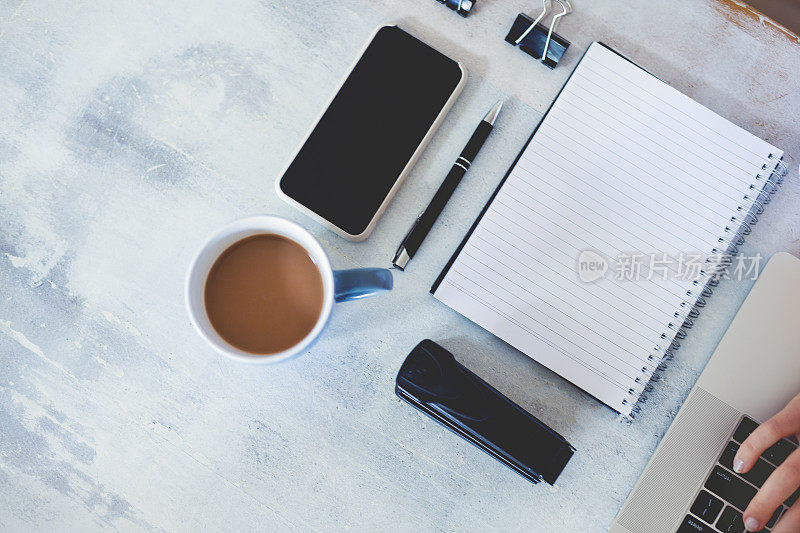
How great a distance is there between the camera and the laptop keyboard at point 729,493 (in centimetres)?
59

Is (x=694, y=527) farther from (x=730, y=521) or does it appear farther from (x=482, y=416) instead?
(x=482, y=416)

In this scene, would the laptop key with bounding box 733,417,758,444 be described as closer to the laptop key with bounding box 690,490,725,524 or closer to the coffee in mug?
the laptop key with bounding box 690,490,725,524

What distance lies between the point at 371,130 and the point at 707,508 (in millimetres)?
577

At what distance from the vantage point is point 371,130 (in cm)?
62

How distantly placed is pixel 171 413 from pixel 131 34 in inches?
18.5

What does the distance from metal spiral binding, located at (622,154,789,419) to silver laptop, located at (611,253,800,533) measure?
44mm

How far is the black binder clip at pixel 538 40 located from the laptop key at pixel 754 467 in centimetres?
50

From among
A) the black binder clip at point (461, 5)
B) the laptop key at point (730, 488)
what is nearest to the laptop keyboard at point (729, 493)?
the laptop key at point (730, 488)

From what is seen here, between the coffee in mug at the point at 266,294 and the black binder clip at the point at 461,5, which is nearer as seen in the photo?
the coffee in mug at the point at 266,294

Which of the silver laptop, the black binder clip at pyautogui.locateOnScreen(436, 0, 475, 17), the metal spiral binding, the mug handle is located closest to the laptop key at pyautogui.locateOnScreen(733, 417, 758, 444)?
the silver laptop

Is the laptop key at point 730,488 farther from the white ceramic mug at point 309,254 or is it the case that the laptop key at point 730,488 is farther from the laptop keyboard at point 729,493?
the white ceramic mug at point 309,254

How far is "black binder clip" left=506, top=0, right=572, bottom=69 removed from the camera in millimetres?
645

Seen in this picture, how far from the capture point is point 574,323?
62 cm

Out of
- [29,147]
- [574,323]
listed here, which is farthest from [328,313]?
[29,147]
